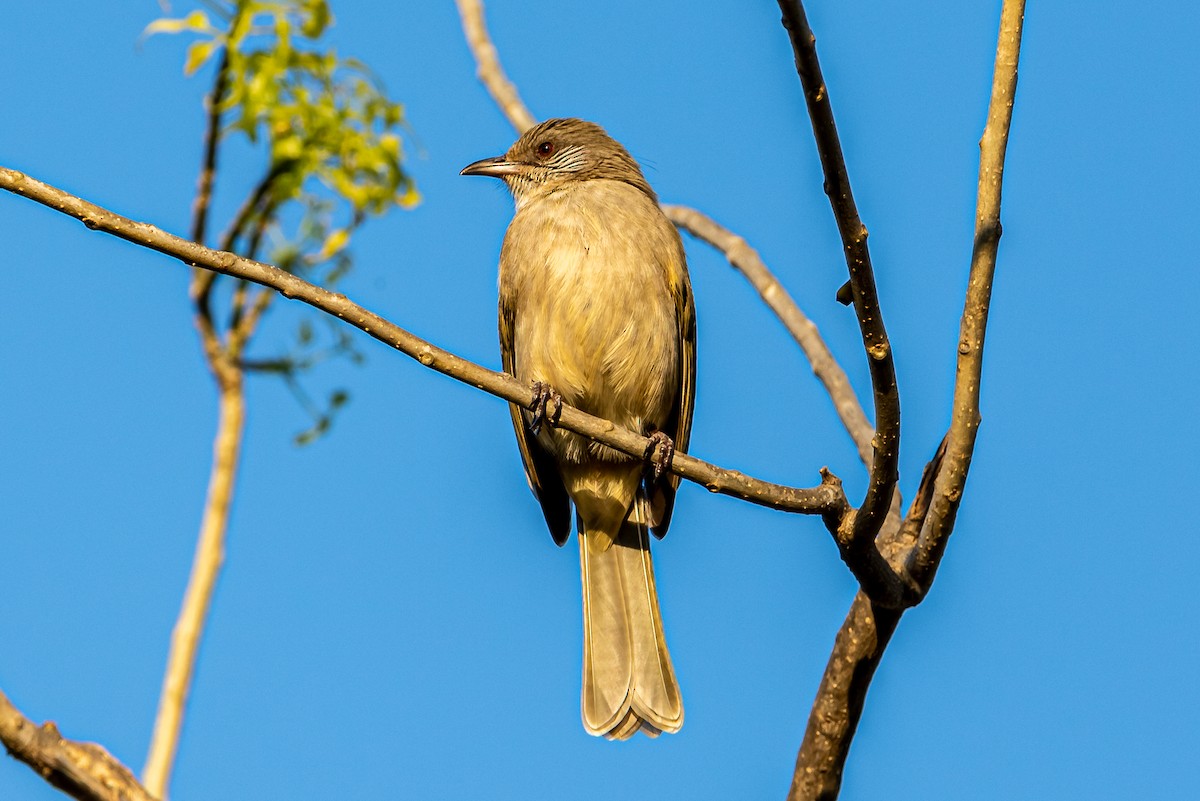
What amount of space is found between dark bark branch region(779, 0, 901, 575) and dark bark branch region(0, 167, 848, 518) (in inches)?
5.1

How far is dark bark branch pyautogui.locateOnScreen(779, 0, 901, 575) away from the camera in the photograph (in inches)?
127

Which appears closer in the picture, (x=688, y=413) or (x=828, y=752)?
(x=828, y=752)

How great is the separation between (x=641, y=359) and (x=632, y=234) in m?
0.60

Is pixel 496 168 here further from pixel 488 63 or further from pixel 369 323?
pixel 369 323

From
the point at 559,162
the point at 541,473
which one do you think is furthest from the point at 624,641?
the point at 559,162

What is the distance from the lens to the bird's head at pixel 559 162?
23.5 feet

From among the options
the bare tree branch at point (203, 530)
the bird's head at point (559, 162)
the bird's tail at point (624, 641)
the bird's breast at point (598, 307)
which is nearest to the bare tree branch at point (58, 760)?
the bare tree branch at point (203, 530)

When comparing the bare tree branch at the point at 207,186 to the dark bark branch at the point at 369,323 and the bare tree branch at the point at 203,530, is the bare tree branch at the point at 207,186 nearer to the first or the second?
the bare tree branch at the point at 203,530

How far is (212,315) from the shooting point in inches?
250

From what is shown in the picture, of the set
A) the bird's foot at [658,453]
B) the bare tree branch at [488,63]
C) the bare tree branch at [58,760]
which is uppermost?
the bare tree branch at [488,63]

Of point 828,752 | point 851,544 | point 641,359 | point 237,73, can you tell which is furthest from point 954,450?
point 237,73

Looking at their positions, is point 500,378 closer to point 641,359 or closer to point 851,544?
point 851,544

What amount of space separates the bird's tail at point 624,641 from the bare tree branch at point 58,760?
2.80 metres

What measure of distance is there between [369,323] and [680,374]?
2.75 metres
